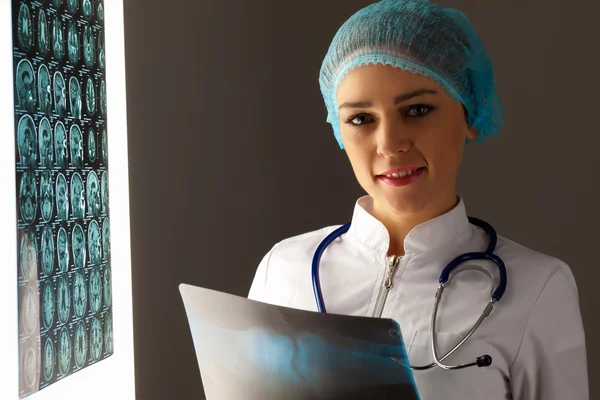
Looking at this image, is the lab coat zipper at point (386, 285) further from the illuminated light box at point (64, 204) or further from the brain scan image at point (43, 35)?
the brain scan image at point (43, 35)

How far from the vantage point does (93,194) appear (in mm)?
1498

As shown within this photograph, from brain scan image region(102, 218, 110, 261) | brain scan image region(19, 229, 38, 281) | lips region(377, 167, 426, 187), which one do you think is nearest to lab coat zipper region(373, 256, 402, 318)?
lips region(377, 167, 426, 187)

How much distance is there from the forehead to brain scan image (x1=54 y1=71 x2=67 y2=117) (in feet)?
2.11

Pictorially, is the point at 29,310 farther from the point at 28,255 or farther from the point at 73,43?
the point at 73,43

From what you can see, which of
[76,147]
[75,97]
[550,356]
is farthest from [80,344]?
[550,356]

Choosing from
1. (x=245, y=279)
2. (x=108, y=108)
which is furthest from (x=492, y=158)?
(x=108, y=108)

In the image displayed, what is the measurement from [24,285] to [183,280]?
0.55 meters

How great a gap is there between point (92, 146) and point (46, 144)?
0.19 meters

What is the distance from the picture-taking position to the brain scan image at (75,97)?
1404mm

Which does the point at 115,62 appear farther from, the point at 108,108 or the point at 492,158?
the point at 492,158

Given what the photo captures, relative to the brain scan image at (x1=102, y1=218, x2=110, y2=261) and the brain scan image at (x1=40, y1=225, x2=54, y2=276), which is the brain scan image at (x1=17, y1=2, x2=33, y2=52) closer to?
the brain scan image at (x1=40, y1=225, x2=54, y2=276)

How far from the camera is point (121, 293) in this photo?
1.68m

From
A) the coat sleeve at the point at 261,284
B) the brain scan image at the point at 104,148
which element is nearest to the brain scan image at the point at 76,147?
the brain scan image at the point at 104,148

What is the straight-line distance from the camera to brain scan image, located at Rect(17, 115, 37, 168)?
4.05 ft
